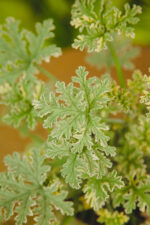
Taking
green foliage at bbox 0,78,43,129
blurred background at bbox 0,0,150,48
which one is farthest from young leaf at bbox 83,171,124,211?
blurred background at bbox 0,0,150,48

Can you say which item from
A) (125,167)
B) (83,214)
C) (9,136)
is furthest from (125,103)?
(9,136)

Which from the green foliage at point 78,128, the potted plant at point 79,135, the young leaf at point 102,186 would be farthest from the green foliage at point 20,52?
the young leaf at point 102,186

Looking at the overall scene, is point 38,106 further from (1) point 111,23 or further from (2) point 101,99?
(1) point 111,23

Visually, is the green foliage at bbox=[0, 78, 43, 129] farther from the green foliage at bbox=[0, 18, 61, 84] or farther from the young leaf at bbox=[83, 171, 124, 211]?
the young leaf at bbox=[83, 171, 124, 211]

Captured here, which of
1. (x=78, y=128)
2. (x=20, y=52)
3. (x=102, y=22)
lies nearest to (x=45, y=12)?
(x=20, y=52)

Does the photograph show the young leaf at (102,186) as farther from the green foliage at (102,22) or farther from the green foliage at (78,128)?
the green foliage at (102,22)

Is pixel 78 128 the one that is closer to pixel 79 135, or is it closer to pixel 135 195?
pixel 79 135
